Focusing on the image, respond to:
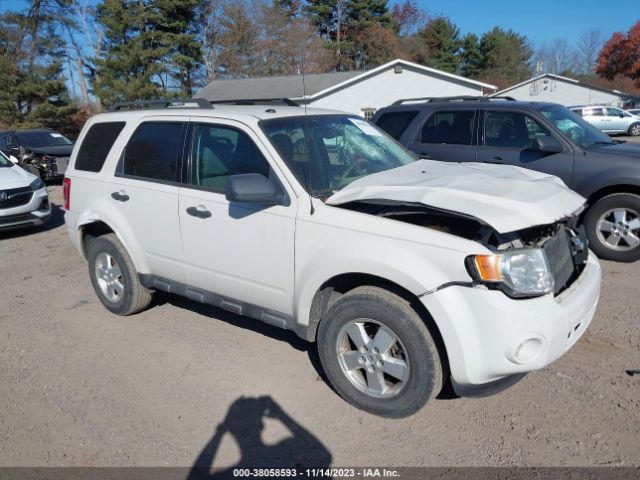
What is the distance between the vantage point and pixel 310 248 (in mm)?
3369

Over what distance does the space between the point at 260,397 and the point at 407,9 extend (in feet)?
196

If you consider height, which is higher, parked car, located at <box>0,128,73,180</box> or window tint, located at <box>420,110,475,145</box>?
window tint, located at <box>420,110,475,145</box>

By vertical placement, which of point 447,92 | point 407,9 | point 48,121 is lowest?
point 48,121

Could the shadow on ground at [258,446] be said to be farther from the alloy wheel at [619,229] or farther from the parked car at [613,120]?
the parked car at [613,120]

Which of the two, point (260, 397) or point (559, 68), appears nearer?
point (260, 397)

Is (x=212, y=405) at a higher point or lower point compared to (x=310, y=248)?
lower

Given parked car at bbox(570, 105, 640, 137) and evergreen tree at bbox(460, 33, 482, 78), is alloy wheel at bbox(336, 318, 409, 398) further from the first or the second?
evergreen tree at bbox(460, 33, 482, 78)

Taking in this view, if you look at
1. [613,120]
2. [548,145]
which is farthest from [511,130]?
[613,120]

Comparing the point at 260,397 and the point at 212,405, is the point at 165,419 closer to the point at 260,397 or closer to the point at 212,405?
the point at 212,405

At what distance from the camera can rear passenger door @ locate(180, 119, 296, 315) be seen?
357cm

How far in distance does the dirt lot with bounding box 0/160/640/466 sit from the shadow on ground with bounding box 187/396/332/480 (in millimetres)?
10

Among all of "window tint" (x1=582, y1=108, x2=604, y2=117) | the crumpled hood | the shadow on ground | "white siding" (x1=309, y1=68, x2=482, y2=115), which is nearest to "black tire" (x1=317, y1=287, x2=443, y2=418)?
the shadow on ground

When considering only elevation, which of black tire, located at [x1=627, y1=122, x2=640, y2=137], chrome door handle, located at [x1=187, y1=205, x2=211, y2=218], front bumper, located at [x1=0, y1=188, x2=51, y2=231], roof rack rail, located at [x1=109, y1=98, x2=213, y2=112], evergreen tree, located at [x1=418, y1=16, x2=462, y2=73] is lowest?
black tire, located at [x1=627, y1=122, x2=640, y2=137]

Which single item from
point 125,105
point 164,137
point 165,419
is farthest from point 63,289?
point 165,419
